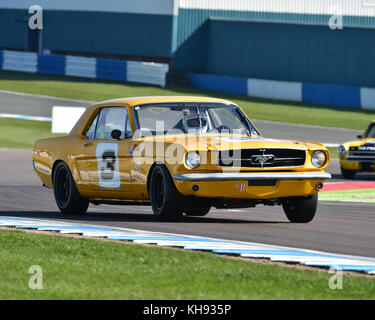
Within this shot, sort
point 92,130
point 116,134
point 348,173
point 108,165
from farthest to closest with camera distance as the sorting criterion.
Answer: point 348,173
point 92,130
point 108,165
point 116,134

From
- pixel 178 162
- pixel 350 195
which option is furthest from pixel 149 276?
pixel 350 195

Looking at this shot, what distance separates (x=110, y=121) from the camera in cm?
1209

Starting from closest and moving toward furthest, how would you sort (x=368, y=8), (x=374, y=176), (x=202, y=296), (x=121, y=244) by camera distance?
1. (x=202, y=296)
2. (x=121, y=244)
3. (x=374, y=176)
4. (x=368, y=8)

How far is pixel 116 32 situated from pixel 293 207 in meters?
36.1

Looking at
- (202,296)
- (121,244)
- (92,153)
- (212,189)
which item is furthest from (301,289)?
(92,153)

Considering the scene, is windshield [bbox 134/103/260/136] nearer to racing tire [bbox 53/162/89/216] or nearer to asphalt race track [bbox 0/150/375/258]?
asphalt race track [bbox 0/150/375/258]

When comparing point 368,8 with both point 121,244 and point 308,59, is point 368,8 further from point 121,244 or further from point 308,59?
point 121,244

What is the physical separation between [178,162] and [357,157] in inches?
471

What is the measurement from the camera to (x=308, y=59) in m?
43.6

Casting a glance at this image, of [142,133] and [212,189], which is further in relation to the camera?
[142,133]

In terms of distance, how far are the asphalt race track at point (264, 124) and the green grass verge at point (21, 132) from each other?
1.39 m

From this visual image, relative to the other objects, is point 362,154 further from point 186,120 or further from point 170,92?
point 170,92

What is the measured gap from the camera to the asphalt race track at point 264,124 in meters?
31.5

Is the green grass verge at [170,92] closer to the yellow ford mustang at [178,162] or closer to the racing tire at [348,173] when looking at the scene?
the racing tire at [348,173]
